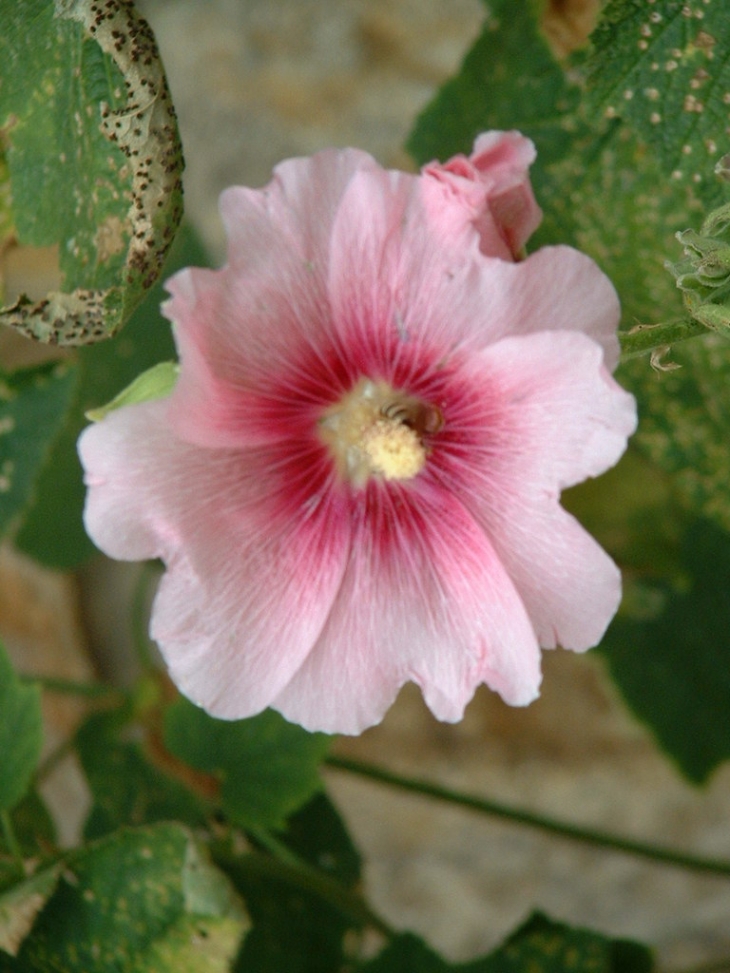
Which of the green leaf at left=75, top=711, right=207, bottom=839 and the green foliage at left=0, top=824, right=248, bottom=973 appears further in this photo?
the green leaf at left=75, top=711, right=207, bottom=839

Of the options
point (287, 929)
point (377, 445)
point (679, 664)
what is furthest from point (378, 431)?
point (679, 664)

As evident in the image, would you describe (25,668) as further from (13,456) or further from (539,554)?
(539,554)

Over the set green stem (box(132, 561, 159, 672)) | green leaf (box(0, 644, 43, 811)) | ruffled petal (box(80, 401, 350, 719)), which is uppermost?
ruffled petal (box(80, 401, 350, 719))

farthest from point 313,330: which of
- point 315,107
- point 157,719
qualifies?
point 315,107

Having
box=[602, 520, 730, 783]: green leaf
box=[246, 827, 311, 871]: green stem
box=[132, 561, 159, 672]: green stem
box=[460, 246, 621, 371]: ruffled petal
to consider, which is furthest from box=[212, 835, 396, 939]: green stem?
box=[460, 246, 621, 371]: ruffled petal

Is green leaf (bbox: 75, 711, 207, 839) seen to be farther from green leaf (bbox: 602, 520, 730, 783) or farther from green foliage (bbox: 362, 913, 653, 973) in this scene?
green leaf (bbox: 602, 520, 730, 783)

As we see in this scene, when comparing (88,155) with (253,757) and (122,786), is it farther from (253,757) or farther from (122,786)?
(122,786)
